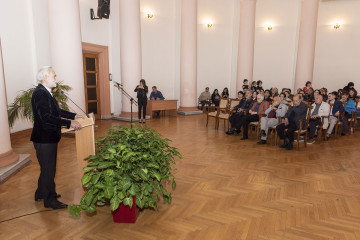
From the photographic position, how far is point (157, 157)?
287 cm

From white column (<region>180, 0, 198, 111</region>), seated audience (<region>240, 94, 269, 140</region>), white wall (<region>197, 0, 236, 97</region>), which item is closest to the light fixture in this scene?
white wall (<region>197, 0, 236, 97</region>)

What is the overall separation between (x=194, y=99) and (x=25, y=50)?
6771 millimetres

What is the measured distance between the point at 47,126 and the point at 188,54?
29.9ft

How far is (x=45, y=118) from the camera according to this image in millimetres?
2904

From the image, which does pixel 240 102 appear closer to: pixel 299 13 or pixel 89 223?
pixel 89 223

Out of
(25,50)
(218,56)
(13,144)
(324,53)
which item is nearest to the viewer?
(13,144)

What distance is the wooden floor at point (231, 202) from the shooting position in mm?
2760

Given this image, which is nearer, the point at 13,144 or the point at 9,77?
the point at 13,144

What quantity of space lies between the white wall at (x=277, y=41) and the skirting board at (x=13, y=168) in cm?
1201

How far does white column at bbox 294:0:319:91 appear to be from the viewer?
11.7 m

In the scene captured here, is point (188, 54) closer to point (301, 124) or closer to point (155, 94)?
point (155, 94)

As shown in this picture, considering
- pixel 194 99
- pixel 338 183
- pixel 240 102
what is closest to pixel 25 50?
pixel 240 102

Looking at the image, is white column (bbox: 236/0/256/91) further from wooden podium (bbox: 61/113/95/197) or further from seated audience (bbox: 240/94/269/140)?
wooden podium (bbox: 61/113/95/197)

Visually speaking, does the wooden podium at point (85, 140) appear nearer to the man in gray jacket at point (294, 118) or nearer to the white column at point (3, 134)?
the white column at point (3, 134)
